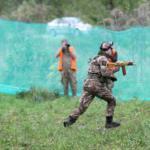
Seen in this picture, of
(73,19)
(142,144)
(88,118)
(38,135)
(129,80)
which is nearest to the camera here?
(142,144)

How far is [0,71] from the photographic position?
17.0 m

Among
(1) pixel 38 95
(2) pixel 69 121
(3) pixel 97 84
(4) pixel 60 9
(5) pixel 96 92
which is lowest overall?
(1) pixel 38 95

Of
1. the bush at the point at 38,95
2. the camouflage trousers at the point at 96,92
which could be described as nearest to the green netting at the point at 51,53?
the bush at the point at 38,95

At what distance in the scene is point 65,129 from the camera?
10.4 m

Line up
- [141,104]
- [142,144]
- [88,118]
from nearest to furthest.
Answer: [142,144] < [88,118] < [141,104]

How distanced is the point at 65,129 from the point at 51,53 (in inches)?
256

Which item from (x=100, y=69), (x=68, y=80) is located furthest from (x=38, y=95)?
(x=100, y=69)

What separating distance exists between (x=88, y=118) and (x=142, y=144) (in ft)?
11.5

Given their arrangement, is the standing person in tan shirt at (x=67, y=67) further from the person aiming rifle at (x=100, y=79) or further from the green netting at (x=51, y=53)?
the person aiming rifle at (x=100, y=79)

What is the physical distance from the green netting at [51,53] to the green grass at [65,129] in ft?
4.11

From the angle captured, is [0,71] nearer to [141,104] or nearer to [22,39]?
[22,39]

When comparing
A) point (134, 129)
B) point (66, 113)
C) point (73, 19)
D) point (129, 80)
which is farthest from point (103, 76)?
point (73, 19)

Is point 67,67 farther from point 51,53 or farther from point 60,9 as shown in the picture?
point 60,9

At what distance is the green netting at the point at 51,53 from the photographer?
15.4m
